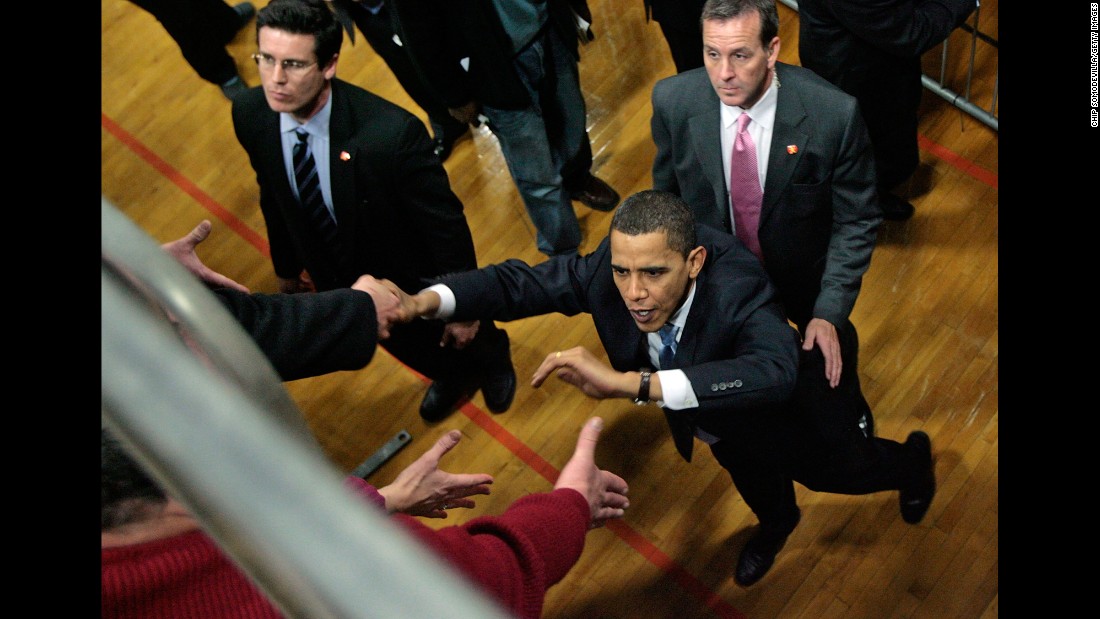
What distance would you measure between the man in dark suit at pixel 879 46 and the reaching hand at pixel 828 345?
3.64 ft

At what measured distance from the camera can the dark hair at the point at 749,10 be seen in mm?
3268

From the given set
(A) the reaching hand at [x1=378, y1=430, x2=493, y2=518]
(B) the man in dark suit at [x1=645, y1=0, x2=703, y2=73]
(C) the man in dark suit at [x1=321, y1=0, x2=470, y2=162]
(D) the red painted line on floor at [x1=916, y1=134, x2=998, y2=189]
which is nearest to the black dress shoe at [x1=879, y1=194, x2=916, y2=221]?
(D) the red painted line on floor at [x1=916, y1=134, x2=998, y2=189]

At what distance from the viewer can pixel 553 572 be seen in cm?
229

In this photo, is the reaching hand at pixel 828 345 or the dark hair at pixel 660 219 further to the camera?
the reaching hand at pixel 828 345

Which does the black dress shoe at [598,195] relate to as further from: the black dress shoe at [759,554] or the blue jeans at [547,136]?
the black dress shoe at [759,554]

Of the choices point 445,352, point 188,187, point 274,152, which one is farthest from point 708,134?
point 188,187

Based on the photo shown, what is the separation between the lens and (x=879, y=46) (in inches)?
155

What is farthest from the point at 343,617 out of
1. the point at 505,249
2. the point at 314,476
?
the point at 505,249

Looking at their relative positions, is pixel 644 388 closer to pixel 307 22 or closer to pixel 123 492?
pixel 307 22

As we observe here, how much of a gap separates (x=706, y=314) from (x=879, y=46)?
4.94ft

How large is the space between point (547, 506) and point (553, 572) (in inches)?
6.3

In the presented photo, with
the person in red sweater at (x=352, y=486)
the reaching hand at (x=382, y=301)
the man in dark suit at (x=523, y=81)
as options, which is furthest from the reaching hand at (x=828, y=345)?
the man in dark suit at (x=523, y=81)

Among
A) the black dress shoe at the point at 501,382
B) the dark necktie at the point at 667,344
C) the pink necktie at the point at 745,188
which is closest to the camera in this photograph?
the dark necktie at the point at 667,344

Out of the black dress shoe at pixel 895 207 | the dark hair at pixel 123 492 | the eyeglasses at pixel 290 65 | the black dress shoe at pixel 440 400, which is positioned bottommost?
the black dress shoe at pixel 440 400
